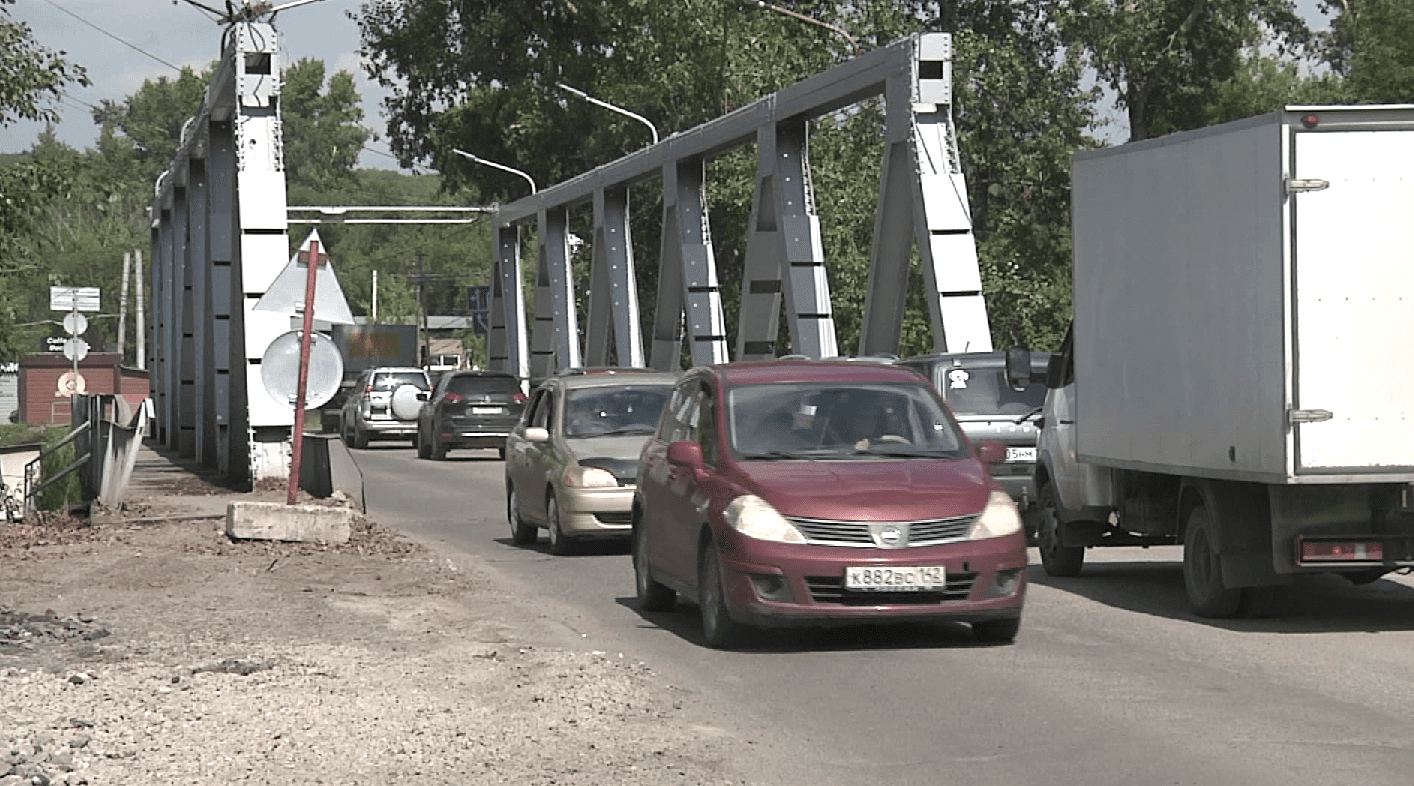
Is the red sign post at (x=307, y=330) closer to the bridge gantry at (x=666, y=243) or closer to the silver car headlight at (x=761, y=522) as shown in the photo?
the bridge gantry at (x=666, y=243)

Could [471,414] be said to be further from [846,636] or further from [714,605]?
[714,605]

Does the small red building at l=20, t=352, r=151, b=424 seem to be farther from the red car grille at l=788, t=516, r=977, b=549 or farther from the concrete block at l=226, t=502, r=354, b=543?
the red car grille at l=788, t=516, r=977, b=549

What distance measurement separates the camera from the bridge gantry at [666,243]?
2717 cm

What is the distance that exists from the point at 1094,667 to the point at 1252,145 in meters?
3.28

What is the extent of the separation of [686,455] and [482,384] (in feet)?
97.2

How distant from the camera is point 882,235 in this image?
2988cm

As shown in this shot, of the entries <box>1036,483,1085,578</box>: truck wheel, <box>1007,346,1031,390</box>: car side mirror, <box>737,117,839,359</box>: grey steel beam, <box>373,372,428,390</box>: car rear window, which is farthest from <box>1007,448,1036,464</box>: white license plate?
<box>373,372,428,390</box>: car rear window

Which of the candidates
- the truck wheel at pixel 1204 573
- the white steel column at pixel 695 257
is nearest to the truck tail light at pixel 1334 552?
the truck wheel at pixel 1204 573

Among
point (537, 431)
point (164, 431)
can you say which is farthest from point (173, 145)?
point (537, 431)

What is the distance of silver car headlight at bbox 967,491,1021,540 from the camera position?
11.9 meters

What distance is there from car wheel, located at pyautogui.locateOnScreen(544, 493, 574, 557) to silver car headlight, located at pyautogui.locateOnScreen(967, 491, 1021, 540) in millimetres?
7299

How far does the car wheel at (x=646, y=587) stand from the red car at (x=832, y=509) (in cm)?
56

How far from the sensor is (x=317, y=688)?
10.2 metres

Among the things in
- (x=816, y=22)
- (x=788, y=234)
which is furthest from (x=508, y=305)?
(x=788, y=234)
